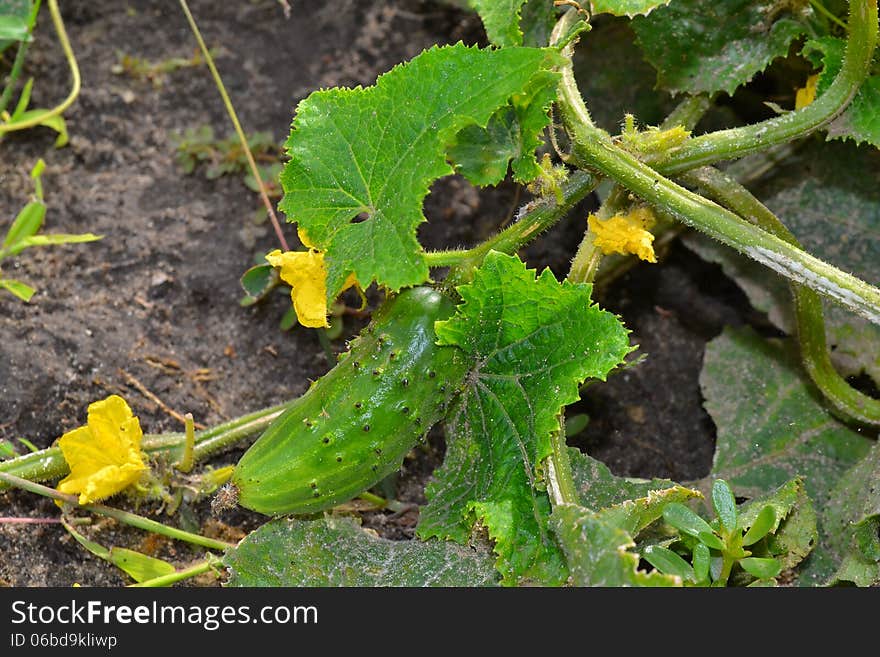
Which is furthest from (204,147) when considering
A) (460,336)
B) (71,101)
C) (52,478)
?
(460,336)

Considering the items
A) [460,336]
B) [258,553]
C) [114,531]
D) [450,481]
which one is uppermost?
[460,336]

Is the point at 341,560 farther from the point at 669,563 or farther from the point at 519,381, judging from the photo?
the point at 669,563

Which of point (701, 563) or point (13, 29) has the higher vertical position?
point (13, 29)

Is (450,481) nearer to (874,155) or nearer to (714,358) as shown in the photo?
(714,358)

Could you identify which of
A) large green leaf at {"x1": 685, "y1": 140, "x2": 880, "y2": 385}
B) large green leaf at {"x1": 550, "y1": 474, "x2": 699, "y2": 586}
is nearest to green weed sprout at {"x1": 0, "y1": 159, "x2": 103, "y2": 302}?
large green leaf at {"x1": 550, "y1": 474, "x2": 699, "y2": 586}

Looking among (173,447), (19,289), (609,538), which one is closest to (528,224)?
(609,538)

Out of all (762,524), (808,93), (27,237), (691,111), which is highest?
(808,93)
